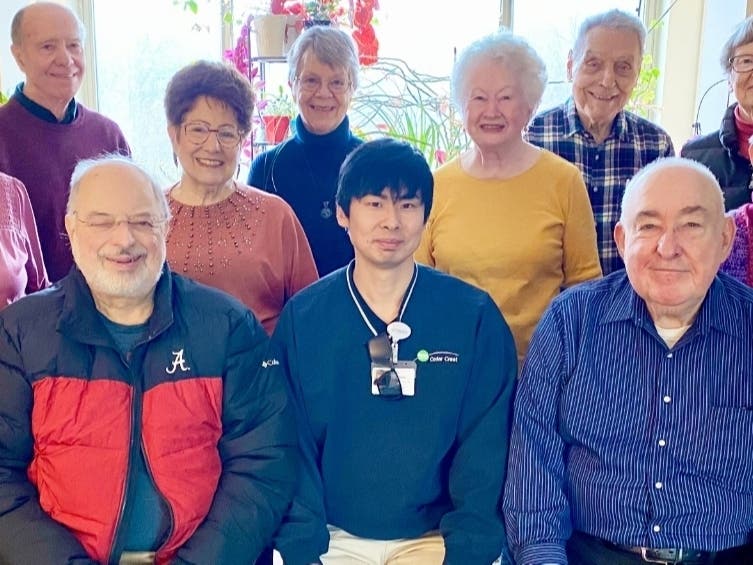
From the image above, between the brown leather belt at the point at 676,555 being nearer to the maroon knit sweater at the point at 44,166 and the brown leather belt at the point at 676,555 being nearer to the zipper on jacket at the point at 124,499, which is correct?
the zipper on jacket at the point at 124,499

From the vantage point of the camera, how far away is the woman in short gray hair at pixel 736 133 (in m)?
2.37

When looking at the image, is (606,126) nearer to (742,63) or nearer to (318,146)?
(742,63)

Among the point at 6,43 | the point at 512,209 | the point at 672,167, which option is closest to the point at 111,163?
the point at 512,209

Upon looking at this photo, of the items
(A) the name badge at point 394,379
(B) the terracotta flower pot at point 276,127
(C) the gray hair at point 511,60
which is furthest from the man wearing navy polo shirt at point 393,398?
(B) the terracotta flower pot at point 276,127

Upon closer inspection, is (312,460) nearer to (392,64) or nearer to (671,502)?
(671,502)

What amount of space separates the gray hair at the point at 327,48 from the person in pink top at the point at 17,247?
38.7 inches

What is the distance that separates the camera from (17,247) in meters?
2.13

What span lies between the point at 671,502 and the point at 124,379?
1.24 meters

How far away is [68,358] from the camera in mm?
1635

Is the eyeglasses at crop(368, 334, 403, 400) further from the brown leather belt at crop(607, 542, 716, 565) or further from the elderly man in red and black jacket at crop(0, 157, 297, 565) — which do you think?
the brown leather belt at crop(607, 542, 716, 565)

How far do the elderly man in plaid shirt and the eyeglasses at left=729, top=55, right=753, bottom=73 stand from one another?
11.6 inches

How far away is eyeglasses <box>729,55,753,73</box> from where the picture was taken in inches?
93.7

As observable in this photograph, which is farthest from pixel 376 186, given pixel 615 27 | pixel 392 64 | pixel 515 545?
pixel 392 64

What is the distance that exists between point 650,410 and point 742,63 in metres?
1.36
